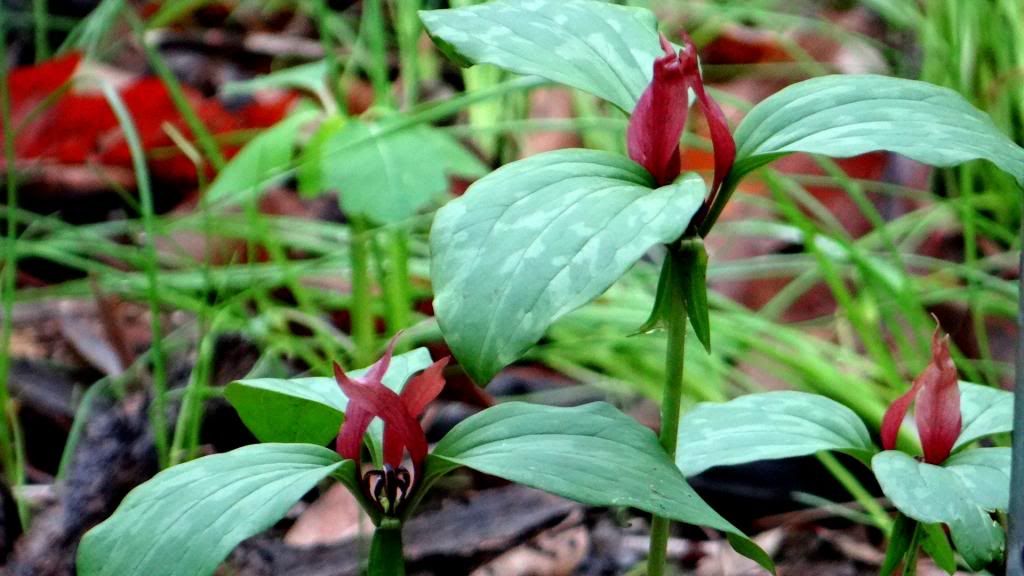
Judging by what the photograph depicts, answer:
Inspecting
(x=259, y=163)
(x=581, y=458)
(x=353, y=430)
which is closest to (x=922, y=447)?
(x=581, y=458)

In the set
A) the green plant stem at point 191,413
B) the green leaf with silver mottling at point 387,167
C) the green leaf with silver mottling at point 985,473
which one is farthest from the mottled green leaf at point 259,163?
the green leaf with silver mottling at point 985,473

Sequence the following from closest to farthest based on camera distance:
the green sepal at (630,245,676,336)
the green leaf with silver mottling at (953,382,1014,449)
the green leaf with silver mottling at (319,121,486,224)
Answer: the green sepal at (630,245,676,336) < the green leaf with silver mottling at (953,382,1014,449) < the green leaf with silver mottling at (319,121,486,224)

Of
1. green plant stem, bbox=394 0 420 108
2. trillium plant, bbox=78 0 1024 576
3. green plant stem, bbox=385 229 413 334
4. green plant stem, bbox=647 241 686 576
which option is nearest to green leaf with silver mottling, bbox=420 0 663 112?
trillium plant, bbox=78 0 1024 576

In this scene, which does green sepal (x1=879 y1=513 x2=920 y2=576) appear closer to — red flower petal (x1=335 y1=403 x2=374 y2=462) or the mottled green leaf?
red flower petal (x1=335 y1=403 x2=374 y2=462)

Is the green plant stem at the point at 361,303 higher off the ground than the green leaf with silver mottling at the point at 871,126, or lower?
lower

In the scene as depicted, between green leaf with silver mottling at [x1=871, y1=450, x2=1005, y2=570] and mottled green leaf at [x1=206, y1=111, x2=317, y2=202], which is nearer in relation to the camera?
green leaf with silver mottling at [x1=871, y1=450, x2=1005, y2=570]

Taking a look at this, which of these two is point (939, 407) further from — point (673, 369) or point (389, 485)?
point (389, 485)

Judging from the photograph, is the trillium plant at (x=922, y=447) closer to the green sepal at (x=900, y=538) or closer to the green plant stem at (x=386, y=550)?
the green sepal at (x=900, y=538)
